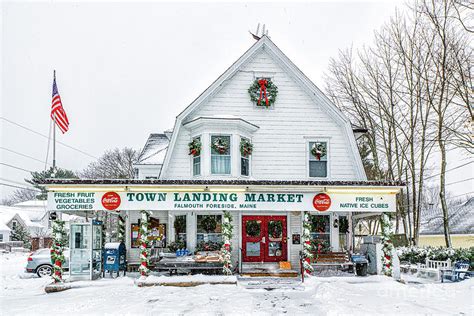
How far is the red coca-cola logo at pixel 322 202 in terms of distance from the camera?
16531 mm

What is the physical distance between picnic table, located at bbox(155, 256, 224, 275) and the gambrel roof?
4.38 m

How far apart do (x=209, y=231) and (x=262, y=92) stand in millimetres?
6384

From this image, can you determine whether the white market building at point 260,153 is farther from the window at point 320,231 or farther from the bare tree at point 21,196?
the bare tree at point 21,196

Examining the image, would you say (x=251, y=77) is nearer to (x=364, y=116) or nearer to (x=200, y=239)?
(x=200, y=239)

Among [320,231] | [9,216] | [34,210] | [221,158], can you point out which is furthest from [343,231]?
[34,210]

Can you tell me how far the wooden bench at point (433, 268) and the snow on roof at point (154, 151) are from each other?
12.1 meters

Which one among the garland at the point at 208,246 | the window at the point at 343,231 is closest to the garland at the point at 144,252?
the garland at the point at 208,246

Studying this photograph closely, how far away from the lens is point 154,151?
22.5m

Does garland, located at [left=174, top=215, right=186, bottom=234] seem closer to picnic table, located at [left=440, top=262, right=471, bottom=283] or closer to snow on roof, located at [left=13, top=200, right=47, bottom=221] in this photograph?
picnic table, located at [left=440, top=262, right=471, bottom=283]

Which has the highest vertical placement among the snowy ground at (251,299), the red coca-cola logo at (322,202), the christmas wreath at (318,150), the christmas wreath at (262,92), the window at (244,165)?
the christmas wreath at (262,92)

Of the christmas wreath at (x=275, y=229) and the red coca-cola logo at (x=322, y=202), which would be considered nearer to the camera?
the red coca-cola logo at (x=322, y=202)

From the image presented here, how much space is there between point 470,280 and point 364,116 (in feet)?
60.5

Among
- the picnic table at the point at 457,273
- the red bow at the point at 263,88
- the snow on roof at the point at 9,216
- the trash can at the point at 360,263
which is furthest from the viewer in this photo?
the snow on roof at the point at 9,216

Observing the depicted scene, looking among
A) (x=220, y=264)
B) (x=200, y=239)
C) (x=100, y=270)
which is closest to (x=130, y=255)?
(x=100, y=270)
